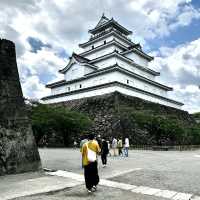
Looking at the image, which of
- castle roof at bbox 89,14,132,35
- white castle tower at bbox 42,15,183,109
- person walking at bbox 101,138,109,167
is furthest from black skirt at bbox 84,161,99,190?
castle roof at bbox 89,14,132,35

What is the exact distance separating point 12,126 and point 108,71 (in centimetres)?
2803

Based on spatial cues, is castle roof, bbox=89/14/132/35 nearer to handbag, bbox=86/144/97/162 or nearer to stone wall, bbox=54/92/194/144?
stone wall, bbox=54/92/194/144

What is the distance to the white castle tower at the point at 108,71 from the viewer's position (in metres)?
37.8

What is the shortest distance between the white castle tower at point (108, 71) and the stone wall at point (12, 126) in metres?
24.4

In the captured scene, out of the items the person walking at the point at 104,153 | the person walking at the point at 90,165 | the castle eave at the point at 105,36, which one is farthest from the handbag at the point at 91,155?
the castle eave at the point at 105,36

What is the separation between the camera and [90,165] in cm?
764

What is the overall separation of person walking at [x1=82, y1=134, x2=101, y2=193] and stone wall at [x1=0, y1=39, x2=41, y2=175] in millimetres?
3939

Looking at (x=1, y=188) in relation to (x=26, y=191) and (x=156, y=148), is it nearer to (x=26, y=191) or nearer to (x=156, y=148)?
(x=26, y=191)

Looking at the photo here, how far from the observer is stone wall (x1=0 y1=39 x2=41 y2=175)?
1053cm

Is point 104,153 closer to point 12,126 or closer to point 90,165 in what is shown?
point 12,126

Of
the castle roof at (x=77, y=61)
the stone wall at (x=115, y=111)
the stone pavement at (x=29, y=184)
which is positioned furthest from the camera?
the castle roof at (x=77, y=61)

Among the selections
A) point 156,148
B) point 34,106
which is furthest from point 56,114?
point 156,148

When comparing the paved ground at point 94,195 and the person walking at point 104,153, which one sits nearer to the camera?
the paved ground at point 94,195

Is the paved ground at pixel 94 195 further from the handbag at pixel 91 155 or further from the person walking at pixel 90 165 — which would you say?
the handbag at pixel 91 155
